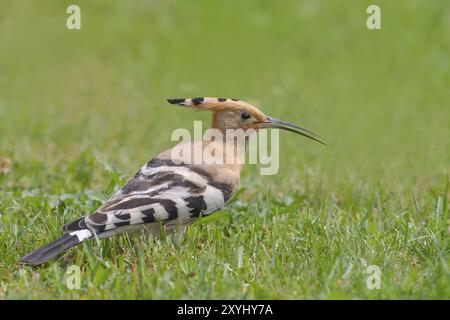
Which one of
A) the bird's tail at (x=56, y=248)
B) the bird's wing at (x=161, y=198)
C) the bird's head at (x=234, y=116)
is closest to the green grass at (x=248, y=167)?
the bird's tail at (x=56, y=248)

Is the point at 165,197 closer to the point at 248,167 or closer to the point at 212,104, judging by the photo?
the point at 212,104

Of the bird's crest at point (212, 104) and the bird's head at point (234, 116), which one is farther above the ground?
the bird's crest at point (212, 104)

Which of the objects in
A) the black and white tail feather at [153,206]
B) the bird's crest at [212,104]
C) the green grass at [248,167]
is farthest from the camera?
the bird's crest at [212,104]

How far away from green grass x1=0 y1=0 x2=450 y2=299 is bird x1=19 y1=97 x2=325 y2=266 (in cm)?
10

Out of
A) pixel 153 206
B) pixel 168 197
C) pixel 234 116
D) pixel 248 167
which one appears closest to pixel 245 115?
pixel 234 116

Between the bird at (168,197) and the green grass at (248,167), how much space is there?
10 centimetres

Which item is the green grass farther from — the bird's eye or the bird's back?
the bird's eye

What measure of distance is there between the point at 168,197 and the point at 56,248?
1.99 feet

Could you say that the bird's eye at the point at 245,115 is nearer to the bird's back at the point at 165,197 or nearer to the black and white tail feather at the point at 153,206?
the bird's back at the point at 165,197

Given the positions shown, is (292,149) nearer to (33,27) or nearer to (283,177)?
(283,177)

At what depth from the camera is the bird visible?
13.0ft

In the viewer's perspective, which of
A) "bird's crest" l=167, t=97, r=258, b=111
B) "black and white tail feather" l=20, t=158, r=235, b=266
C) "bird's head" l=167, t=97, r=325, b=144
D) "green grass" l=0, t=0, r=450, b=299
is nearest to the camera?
"green grass" l=0, t=0, r=450, b=299

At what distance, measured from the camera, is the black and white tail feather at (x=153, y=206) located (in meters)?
3.94

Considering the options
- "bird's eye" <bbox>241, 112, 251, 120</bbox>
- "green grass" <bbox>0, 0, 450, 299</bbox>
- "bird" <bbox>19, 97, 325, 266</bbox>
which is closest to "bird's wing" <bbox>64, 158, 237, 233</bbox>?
"bird" <bbox>19, 97, 325, 266</bbox>
